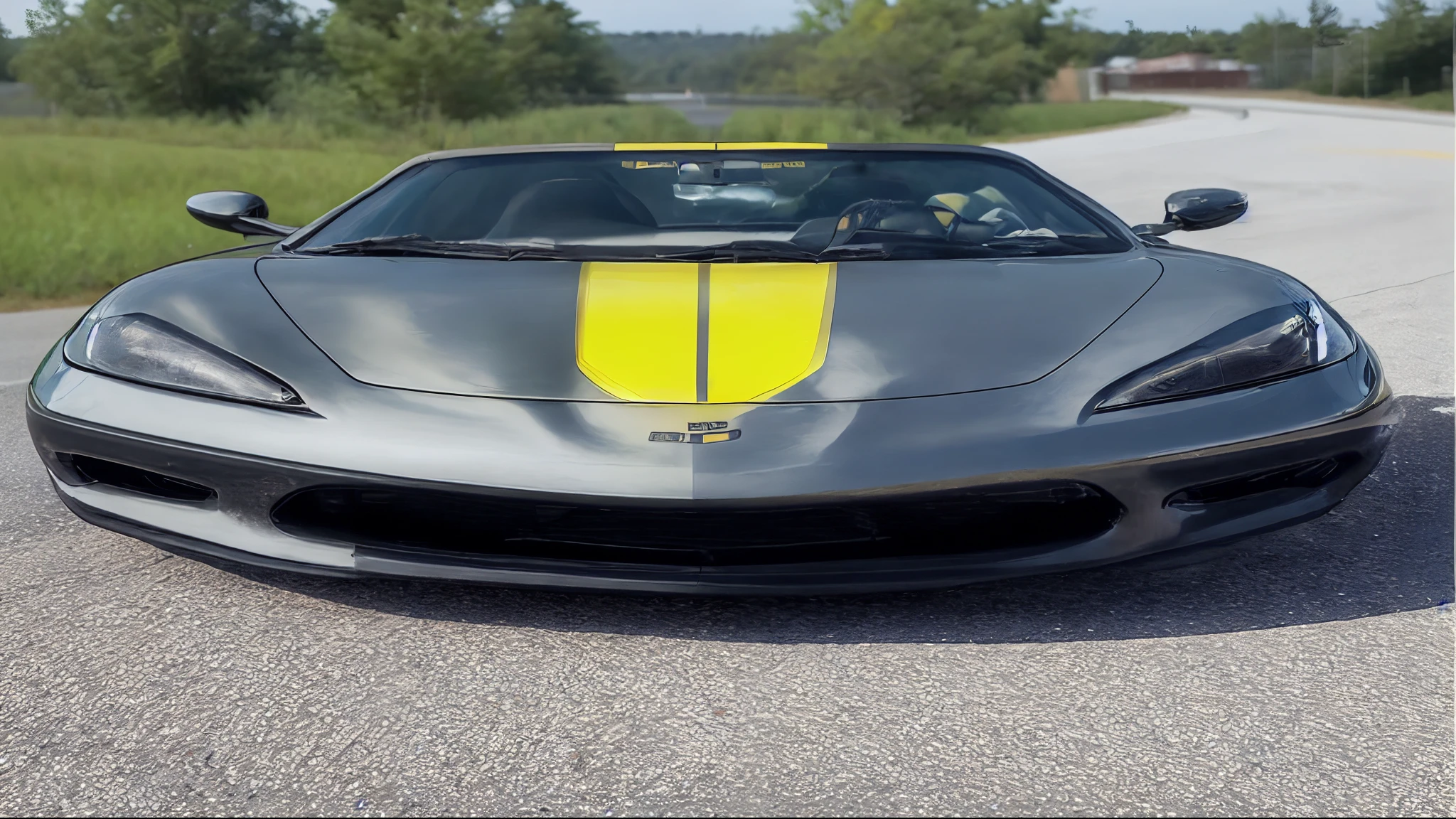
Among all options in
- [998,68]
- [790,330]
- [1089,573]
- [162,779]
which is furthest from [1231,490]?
[998,68]

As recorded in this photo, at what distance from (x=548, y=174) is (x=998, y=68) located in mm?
47292

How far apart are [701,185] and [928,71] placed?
44640mm

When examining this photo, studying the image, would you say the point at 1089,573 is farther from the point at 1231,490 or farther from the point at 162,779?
the point at 162,779

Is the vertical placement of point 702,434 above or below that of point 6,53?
below

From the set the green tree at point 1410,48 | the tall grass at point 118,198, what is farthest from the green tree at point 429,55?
the green tree at point 1410,48

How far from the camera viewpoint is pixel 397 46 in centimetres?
4166

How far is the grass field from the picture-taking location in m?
8.83

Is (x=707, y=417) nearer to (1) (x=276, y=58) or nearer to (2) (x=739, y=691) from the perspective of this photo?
(2) (x=739, y=691)

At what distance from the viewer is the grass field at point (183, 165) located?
8828mm

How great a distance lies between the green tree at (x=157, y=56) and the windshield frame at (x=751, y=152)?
110 ft

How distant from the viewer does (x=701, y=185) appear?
3.62 metres

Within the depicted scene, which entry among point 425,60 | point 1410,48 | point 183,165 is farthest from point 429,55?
point 1410,48

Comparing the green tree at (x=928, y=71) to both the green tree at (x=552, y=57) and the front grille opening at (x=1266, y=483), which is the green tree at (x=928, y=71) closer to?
the green tree at (x=552, y=57)

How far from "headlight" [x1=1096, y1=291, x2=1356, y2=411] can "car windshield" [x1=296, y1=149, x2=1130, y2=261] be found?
22.3 inches
